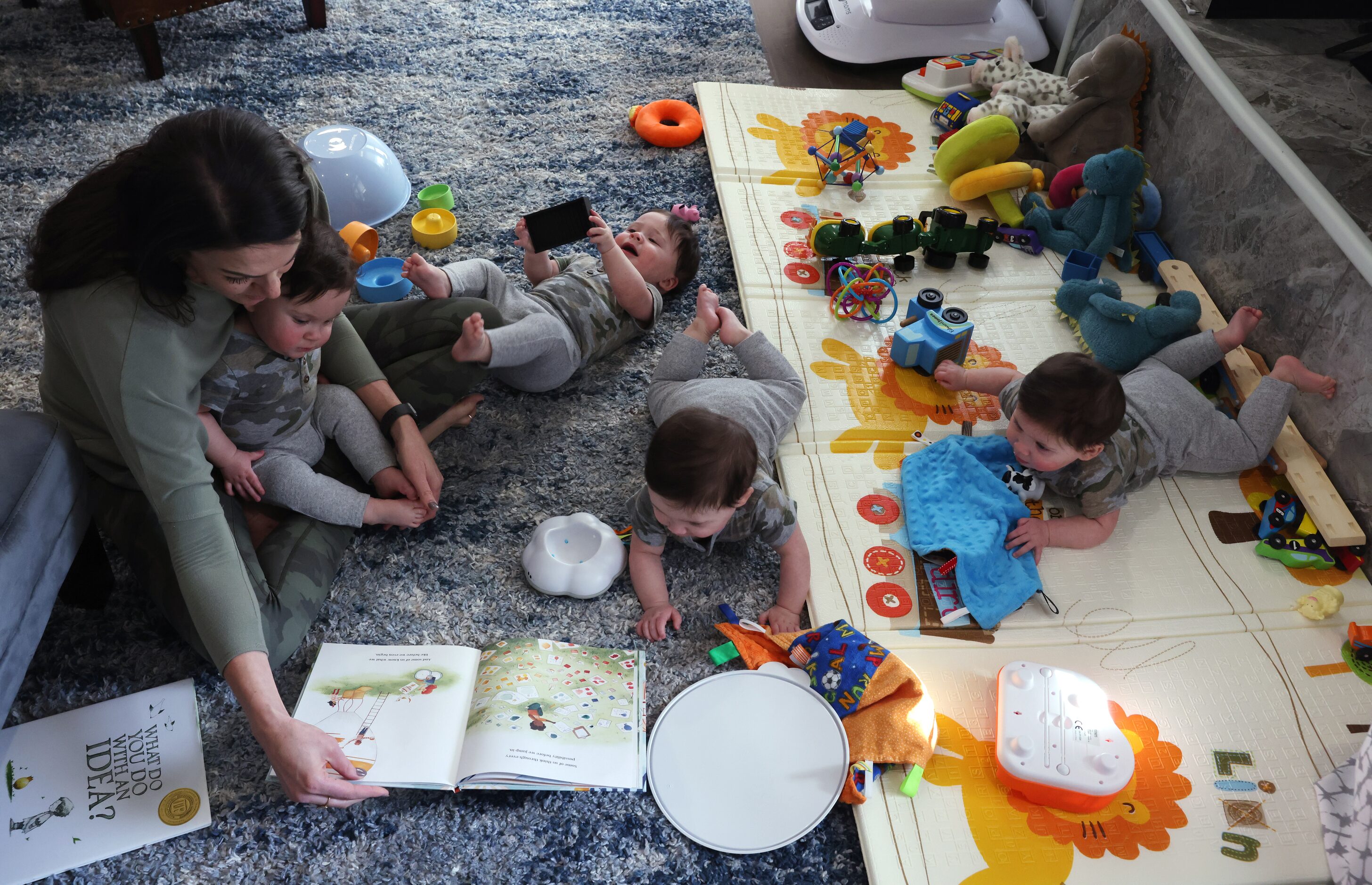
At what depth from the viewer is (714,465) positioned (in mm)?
1194

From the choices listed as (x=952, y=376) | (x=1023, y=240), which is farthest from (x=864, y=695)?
(x=1023, y=240)

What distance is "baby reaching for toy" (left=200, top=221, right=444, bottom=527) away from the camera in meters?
1.21

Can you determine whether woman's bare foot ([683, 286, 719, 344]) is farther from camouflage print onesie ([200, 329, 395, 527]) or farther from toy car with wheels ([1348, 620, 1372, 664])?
toy car with wheels ([1348, 620, 1372, 664])

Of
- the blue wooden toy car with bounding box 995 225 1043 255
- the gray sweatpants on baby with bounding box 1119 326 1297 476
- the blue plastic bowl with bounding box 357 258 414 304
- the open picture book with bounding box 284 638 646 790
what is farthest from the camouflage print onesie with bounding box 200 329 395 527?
the blue wooden toy car with bounding box 995 225 1043 255

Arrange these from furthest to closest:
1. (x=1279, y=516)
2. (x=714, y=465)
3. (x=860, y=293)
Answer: (x=860, y=293) < (x=1279, y=516) < (x=714, y=465)

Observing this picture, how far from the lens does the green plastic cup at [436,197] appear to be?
2.02m

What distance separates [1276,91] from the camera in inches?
58.1

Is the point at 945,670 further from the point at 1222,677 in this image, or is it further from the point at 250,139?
the point at 250,139

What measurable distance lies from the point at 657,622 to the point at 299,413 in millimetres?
601

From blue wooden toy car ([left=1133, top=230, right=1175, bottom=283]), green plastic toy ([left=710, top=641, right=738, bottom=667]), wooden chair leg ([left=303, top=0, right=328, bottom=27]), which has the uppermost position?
wooden chair leg ([left=303, top=0, right=328, bottom=27])

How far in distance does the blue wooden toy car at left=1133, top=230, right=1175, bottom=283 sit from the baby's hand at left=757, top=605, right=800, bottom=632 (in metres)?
1.18

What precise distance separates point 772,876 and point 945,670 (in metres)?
0.39

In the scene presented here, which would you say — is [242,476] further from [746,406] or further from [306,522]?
[746,406]

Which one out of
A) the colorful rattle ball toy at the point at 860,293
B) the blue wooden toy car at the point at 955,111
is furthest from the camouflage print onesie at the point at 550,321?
the blue wooden toy car at the point at 955,111
